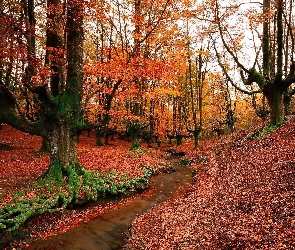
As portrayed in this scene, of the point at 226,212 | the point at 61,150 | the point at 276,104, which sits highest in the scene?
the point at 276,104

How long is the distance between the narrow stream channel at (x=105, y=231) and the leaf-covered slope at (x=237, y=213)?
60 centimetres

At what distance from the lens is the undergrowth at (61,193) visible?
950 cm

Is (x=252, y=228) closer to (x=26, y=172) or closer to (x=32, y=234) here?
(x=32, y=234)

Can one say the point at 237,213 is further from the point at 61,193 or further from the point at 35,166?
the point at 35,166

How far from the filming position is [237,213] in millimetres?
8281

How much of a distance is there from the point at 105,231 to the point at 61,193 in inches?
97.2

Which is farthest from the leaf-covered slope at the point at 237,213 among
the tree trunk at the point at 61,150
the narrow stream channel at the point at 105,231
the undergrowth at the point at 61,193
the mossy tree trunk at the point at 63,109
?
the mossy tree trunk at the point at 63,109

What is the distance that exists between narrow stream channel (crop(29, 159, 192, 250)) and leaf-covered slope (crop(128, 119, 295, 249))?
596 mm

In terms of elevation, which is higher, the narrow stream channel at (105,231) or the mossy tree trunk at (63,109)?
the mossy tree trunk at (63,109)

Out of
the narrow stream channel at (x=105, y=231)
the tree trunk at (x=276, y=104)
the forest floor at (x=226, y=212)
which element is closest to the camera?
the forest floor at (x=226, y=212)

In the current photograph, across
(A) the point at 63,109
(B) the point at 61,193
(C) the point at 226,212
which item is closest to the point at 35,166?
(A) the point at 63,109

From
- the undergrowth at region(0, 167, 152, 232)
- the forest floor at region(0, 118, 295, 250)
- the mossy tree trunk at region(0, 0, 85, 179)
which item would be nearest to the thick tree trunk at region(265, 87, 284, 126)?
the forest floor at region(0, 118, 295, 250)

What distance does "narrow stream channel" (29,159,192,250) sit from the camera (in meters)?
9.16

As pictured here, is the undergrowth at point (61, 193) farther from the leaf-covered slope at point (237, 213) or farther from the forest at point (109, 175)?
the leaf-covered slope at point (237, 213)
